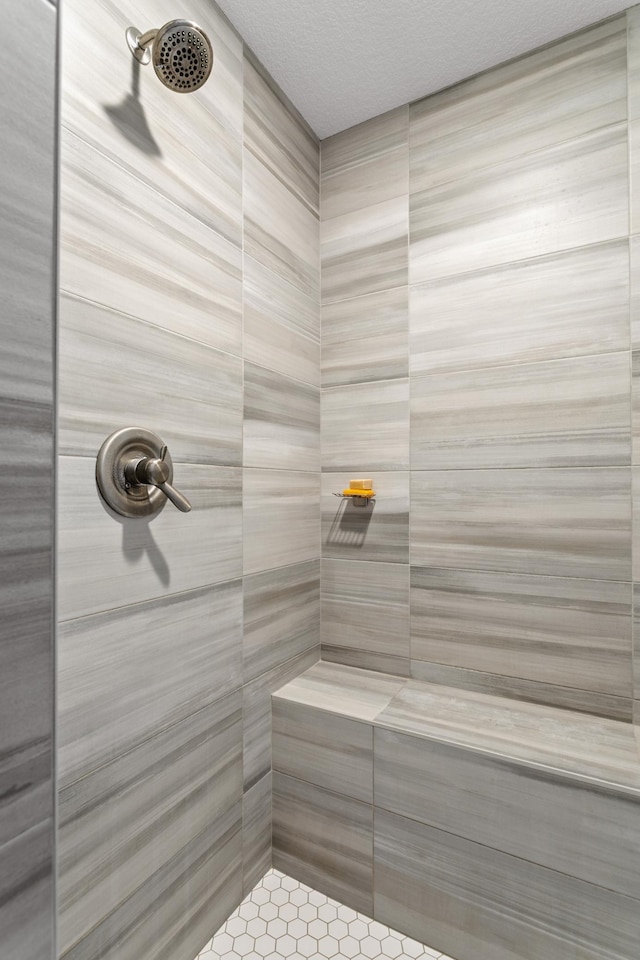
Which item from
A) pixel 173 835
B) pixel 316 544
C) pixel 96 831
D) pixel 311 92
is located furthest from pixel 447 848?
pixel 311 92

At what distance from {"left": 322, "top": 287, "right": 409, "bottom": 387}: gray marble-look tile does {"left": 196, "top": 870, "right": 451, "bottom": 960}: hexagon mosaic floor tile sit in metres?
1.50

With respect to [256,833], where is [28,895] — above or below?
above

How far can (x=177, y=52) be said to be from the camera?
3.08 ft

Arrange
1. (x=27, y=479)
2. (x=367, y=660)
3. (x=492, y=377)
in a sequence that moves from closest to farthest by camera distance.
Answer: (x=27, y=479)
(x=492, y=377)
(x=367, y=660)

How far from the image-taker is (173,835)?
1.09 m

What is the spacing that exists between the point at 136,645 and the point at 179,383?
570 mm

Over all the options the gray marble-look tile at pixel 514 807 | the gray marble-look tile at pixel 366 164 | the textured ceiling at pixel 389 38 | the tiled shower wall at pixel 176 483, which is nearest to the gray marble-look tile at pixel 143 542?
the tiled shower wall at pixel 176 483

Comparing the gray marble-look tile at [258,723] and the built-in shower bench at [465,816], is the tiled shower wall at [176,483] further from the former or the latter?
the built-in shower bench at [465,816]

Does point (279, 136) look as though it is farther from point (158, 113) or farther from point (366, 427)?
point (366, 427)

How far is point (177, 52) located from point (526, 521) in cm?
134

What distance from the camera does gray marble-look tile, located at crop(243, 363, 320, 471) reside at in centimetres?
137

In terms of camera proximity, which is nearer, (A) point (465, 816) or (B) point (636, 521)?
(A) point (465, 816)

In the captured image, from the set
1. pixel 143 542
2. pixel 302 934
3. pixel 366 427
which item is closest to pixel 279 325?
pixel 366 427

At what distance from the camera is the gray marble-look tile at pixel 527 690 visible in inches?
51.2
